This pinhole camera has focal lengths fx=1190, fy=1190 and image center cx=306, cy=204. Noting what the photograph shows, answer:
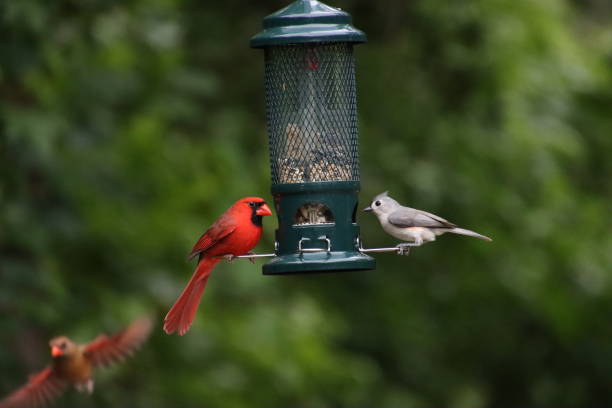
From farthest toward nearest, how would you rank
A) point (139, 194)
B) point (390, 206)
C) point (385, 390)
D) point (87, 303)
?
point (385, 390)
point (139, 194)
point (87, 303)
point (390, 206)

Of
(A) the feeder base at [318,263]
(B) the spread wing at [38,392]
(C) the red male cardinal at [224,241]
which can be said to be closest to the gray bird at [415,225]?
(A) the feeder base at [318,263]

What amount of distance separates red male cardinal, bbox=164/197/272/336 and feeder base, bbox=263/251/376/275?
1.06 feet

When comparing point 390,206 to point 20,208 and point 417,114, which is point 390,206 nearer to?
→ point 20,208

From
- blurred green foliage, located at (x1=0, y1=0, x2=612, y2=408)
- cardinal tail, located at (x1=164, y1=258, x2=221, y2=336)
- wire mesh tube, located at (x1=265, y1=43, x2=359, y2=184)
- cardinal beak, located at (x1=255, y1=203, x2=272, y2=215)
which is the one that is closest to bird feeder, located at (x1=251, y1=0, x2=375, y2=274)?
wire mesh tube, located at (x1=265, y1=43, x2=359, y2=184)

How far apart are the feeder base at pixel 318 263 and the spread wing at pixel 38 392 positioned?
167cm

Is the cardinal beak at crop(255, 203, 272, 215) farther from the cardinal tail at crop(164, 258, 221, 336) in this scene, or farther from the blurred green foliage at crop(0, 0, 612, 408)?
the blurred green foliage at crop(0, 0, 612, 408)

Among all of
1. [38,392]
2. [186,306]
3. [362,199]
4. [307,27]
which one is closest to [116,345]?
[38,392]

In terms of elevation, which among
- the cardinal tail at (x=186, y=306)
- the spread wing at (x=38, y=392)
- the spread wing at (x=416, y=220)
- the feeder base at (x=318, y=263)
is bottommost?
the spread wing at (x=38, y=392)

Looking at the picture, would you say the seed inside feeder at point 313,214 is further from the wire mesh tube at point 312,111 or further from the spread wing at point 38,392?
the spread wing at point 38,392

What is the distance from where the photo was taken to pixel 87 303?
10180mm

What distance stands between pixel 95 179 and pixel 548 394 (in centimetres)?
716

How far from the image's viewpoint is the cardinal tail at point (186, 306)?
22.8 feet

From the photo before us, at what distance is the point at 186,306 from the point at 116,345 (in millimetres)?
818

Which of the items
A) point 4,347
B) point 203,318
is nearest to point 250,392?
point 203,318
